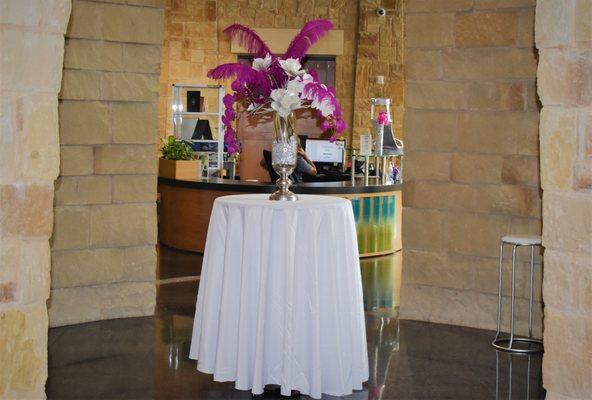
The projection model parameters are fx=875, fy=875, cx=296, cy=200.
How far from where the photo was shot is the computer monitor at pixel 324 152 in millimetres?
10438

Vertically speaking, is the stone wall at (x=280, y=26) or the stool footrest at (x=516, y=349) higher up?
the stone wall at (x=280, y=26)

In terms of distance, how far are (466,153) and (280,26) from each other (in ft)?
30.5

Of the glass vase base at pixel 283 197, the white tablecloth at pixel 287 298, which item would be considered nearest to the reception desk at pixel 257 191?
the glass vase base at pixel 283 197

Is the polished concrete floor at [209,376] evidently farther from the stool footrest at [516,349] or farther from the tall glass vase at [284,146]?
the tall glass vase at [284,146]

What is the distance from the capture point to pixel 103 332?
5652 millimetres

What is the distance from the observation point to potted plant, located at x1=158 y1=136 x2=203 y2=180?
923 cm

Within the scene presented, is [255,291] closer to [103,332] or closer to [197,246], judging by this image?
[103,332]

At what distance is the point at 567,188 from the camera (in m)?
3.13

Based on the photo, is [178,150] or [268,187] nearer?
[268,187]

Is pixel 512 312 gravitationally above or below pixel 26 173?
below

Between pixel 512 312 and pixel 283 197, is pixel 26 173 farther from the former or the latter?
pixel 512 312

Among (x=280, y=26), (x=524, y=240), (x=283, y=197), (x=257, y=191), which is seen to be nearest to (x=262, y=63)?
(x=283, y=197)

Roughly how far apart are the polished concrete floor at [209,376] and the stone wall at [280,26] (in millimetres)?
8859

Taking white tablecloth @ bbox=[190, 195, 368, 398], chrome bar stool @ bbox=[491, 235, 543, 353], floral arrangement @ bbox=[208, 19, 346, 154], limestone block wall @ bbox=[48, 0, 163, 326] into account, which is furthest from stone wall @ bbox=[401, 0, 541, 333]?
white tablecloth @ bbox=[190, 195, 368, 398]
